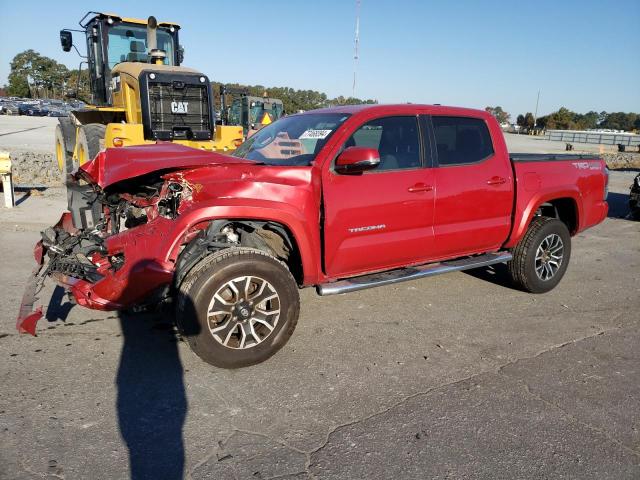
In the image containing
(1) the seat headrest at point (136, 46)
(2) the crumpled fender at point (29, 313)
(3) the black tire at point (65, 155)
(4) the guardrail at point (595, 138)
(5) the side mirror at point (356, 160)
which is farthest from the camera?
(4) the guardrail at point (595, 138)

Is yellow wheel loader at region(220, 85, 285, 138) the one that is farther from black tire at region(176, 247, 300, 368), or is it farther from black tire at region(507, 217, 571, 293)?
black tire at region(176, 247, 300, 368)

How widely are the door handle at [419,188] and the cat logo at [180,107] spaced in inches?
232

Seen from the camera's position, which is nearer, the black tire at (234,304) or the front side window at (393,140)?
the black tire at (234,304)

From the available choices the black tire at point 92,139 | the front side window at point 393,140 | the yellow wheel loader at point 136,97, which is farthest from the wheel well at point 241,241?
the black tire at point 92,139

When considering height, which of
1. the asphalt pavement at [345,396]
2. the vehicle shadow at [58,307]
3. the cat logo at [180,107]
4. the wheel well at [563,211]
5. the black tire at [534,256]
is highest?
the cat logo at [180,107]

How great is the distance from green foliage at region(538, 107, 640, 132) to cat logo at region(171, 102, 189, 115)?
81173 millimetres

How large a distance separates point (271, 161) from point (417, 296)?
2.13 meters

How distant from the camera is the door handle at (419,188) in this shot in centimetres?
435

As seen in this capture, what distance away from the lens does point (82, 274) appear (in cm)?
376

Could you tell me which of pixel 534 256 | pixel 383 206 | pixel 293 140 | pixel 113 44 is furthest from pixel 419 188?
pixel 113 44

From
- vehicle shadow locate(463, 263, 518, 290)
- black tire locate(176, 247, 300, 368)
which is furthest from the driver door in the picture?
vehicle shadow locate(463, 263, 518, 290)

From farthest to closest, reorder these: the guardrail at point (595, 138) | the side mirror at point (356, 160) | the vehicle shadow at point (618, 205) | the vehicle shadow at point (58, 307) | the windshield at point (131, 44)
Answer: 1. the guardrail at point (595, 138)
2. the vehicle shadow at point (618, 205)
3. the windshield at point (131, 44)
4. the vehicle shadow at point (58, 307)
5. the side mirror at point (356, 160)

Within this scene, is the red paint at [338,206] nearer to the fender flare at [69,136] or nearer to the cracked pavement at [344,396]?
the cracked pavement at [344,396]

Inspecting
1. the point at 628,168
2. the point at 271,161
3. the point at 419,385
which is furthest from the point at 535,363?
the point at 628,168
